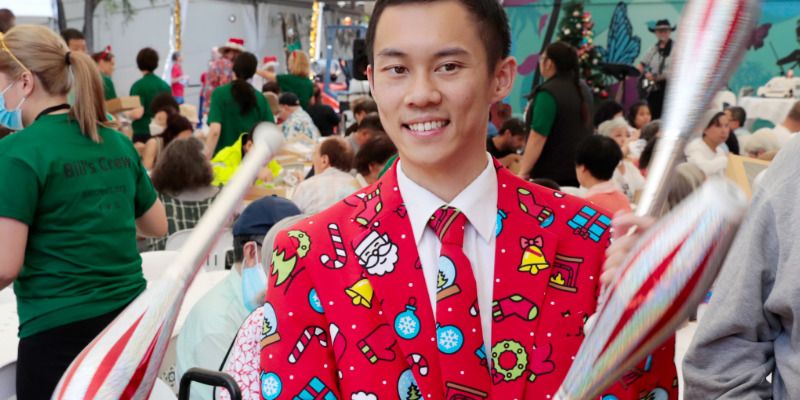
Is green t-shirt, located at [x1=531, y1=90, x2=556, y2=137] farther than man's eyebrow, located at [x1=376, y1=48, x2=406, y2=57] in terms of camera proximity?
Yes

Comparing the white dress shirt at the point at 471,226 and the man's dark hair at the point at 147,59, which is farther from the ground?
the white dress shirt at the point at 471,226

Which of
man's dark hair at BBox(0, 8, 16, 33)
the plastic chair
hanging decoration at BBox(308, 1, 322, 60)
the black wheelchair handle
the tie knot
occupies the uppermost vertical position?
the tie knot

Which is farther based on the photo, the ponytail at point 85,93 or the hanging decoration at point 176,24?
the hanging decoration at point 176,24

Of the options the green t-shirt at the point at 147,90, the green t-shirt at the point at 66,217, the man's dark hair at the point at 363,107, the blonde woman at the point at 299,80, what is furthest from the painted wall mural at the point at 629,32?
the green t-shirt at the point at 66,217

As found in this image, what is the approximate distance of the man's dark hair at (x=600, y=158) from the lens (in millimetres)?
4039

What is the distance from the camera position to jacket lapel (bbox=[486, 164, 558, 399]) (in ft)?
3.72

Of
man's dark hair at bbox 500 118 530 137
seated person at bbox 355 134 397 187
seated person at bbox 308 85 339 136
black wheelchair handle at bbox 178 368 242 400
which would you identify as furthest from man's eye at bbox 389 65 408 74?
seated person at bbox 308 85 339 136

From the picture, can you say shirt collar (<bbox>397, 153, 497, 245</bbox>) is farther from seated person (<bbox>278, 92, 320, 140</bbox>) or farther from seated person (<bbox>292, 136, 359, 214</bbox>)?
seated person (<bbox>278, 92, 320, 140</bbox>)

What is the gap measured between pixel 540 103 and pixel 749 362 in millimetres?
3526

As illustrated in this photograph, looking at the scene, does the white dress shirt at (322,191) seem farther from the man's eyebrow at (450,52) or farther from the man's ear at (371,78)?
the man's eyebrow at (450,52)

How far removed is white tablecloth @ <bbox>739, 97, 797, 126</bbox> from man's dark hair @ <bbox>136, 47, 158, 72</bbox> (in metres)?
6.42

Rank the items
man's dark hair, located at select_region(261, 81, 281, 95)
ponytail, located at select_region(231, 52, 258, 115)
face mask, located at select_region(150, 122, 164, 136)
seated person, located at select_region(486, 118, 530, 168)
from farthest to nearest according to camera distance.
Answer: man's dark hair, located at select_region(261, 81, 281, 95)
face mask, located at select_region(150, 122, 164, 136)
seated person, located at select_region(486, 118, 530, 168)
ponytail, located at select_region(231, 52, 258, 115)

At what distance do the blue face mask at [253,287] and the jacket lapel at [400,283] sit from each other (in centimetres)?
117

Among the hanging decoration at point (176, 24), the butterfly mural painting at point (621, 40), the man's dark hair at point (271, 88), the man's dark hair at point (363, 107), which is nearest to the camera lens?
the man's dark hair at point (363, 107)
